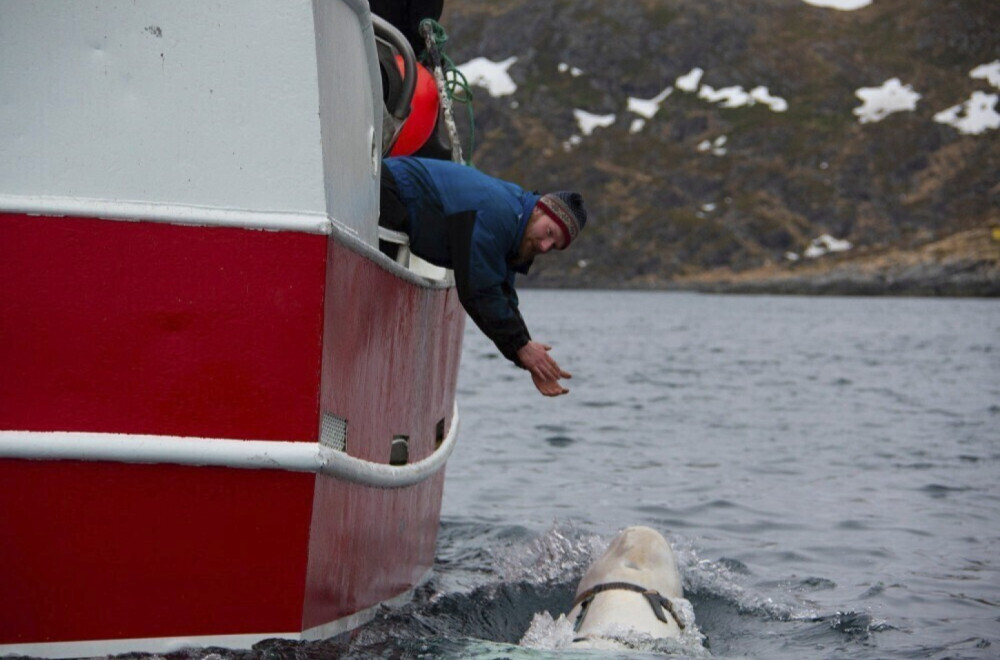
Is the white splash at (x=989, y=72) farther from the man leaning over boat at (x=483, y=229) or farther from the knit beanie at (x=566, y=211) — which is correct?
the man leaning over boat at (x=483, y=229)

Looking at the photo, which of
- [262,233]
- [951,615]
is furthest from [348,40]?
[951,615]

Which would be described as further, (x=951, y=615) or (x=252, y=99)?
(x=951, y=615)

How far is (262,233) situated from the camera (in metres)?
3.81

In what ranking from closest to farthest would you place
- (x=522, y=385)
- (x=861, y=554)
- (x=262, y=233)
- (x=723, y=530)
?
(x=262, y=233) → (x=861, y=554) → (x=723, y=530) → (x=522, y=385)

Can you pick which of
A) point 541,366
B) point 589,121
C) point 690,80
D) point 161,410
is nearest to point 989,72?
point 690,80

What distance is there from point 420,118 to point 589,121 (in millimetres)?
179097

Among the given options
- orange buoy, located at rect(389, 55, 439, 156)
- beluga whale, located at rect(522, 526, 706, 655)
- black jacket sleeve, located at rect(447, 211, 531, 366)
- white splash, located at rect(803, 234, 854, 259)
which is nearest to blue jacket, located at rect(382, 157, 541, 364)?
black jacket sleeve, located at rect(447, 211, 531, 366)

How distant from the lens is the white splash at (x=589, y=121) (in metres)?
181

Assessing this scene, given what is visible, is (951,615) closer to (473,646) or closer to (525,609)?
(525,609)

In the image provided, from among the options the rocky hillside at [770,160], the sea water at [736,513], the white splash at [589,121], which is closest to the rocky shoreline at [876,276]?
the rocky hillside at [770,160]

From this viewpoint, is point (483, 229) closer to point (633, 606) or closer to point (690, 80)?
point (633, 606)

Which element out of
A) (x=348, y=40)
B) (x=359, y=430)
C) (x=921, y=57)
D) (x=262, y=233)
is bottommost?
(x=359, y=430)

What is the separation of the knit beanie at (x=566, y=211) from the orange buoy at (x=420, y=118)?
6.62 ft

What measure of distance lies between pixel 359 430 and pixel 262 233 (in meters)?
0.96
